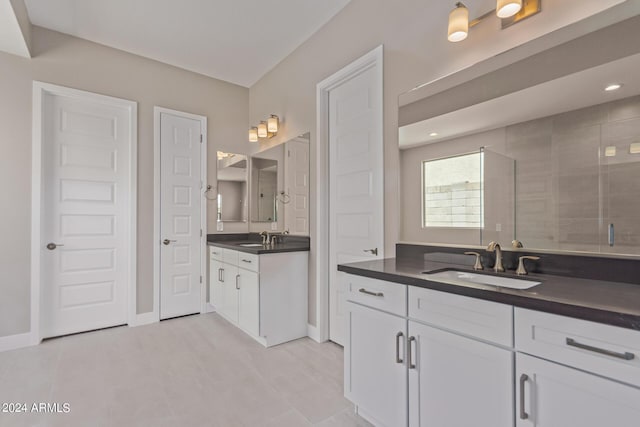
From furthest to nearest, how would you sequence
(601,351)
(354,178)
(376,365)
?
(354,178) < (376,365) < (601,351)

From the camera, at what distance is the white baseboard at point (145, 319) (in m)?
3.38

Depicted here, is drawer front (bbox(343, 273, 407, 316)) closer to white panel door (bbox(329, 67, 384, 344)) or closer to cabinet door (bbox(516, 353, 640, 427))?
cabinet door (bbox(516, 353, 640, 427))

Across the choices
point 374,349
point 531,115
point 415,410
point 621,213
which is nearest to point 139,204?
point 374,349

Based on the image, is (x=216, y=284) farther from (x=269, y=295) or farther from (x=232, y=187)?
(x=232, y=187)

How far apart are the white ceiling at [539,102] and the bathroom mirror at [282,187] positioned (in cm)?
138

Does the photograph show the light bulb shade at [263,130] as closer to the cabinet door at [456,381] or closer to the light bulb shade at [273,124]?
the light bulb shade at [273,124]

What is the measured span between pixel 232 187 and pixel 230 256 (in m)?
1.11

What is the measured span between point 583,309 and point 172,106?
4052mm

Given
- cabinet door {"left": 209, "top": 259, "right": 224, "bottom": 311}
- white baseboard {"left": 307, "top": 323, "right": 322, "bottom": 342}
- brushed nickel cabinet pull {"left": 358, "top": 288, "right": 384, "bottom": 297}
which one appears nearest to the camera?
brushed nickel cabinet pull {"left": 358, "top": 288, "right": 384, "bottom": 297}

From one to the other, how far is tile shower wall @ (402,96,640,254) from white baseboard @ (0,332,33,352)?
406cm

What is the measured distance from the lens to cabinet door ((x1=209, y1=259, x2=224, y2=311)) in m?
3.49

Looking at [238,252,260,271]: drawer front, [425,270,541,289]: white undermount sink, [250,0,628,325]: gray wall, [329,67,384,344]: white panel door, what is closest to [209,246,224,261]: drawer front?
[238,252,260,271]: drawer front

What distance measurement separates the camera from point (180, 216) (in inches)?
145

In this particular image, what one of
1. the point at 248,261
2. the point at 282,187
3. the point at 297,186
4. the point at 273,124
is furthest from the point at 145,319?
the point at 273,124
